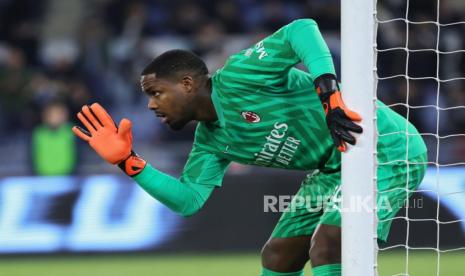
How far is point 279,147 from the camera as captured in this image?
4367 mm

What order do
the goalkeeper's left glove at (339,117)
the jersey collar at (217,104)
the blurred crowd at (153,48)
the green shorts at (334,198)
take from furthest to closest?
the blurred crowd at (153,48)
the jersey collar at (217,104)
the green shorts at (334,198)
the goalkeeper's left glove at (339,117)

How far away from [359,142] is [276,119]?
67cm

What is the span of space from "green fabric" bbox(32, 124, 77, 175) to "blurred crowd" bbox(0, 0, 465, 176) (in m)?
0.77

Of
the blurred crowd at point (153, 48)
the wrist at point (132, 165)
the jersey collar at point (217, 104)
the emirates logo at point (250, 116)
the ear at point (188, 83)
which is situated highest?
the blurred crowd at point (153, 48)

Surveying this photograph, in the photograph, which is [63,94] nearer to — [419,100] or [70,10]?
[70,10]

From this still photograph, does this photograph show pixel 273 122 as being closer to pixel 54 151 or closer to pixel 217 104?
pixel 217 104

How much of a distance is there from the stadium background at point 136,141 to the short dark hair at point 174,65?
3.12 metres

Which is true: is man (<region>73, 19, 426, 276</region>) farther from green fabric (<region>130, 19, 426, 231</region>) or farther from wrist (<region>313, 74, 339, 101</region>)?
wrist (<region>313, 74, 339, 101</region>)

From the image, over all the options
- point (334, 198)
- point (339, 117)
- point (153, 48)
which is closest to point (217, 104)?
point (334, 198)

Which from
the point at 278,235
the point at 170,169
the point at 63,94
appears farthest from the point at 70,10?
the point at 278,235

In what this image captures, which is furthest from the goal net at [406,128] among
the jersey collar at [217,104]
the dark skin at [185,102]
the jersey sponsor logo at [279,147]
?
the jersey collar at [217,104]

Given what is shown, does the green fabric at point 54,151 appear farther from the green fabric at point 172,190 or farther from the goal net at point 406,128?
the green fabric at point 172,190

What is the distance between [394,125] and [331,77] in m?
0.63

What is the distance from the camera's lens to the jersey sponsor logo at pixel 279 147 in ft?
14.2
